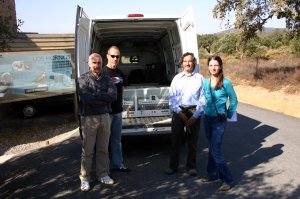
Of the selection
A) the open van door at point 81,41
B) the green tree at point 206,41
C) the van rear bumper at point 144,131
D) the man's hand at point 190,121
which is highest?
the green tree at point 206,41

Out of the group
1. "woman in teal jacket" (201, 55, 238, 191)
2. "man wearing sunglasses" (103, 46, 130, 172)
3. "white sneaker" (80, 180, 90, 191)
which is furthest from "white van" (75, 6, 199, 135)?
"white sneaker" (80, 180, 90, 191)

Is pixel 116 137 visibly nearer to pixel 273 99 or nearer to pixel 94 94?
pixel 94 94

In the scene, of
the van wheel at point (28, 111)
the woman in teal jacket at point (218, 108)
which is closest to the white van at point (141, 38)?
the woman in teal jacket at point (218, 108)

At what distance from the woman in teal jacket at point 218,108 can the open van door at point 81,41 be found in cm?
215

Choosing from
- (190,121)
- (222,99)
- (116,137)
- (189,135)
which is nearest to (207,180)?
(189,135)

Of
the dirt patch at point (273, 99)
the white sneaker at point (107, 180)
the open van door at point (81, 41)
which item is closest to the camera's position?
the white sneaker at point (107, 180)

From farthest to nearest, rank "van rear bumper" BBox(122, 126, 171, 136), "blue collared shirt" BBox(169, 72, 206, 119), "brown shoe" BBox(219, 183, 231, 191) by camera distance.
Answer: "van rear bumper" BBox(122, 126, 171, 136) → "blue collared shirt" BBox(169, 72, 206, 119) → "brown shoe" BBox(219, 183, 231, 191)

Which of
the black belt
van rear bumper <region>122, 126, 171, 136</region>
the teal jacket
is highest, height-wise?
the teal jacket

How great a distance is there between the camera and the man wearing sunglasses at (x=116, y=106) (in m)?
5.83

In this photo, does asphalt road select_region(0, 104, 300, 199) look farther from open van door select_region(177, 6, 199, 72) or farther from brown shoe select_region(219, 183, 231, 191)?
open van door select_region(177, 6, 199, 72)

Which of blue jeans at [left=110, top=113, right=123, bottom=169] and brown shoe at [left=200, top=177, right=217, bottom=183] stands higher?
blue jeans at [left=110, top=113, right=123, bottom=169]

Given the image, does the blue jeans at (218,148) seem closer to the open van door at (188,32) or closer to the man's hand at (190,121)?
the man's hand at (190,121)

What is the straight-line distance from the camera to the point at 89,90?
17.0 ft

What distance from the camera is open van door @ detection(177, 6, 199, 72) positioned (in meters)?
6.78
